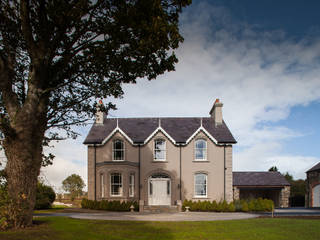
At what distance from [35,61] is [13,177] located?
500 centimetres

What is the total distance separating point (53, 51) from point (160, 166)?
58.7ft

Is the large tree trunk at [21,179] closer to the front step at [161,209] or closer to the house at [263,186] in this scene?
the front step at [161,209]

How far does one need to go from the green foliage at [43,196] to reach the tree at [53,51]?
14662 millimetres

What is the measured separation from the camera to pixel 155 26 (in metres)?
10.2

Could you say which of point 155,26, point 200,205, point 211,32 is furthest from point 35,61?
point 200,205

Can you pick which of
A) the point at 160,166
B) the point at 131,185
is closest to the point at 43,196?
the point at 131,185

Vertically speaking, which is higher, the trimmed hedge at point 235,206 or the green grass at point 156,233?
the green grass at point 156,233

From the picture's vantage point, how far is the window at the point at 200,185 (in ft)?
89.6

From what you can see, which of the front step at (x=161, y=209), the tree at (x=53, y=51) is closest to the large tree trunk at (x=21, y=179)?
the tree at (x=53, y=51)

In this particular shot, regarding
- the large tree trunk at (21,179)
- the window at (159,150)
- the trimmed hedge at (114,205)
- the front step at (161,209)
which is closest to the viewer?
the large tree trunk at (21,179)

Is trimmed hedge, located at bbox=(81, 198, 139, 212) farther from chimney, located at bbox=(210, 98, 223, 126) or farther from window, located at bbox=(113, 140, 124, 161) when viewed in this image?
chimney, located at bbox=(210, 98, 223, 126)

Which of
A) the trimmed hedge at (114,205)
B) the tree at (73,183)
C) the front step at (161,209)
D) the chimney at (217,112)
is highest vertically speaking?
the chimney at (217,112)

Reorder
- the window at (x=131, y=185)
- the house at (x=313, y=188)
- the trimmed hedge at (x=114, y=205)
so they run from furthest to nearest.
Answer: the house at (x=313, y=188), the window at (x=131, y=185), the trimmed hedge at (x=114, y=205)

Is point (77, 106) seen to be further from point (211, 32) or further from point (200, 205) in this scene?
point (200, 205)
